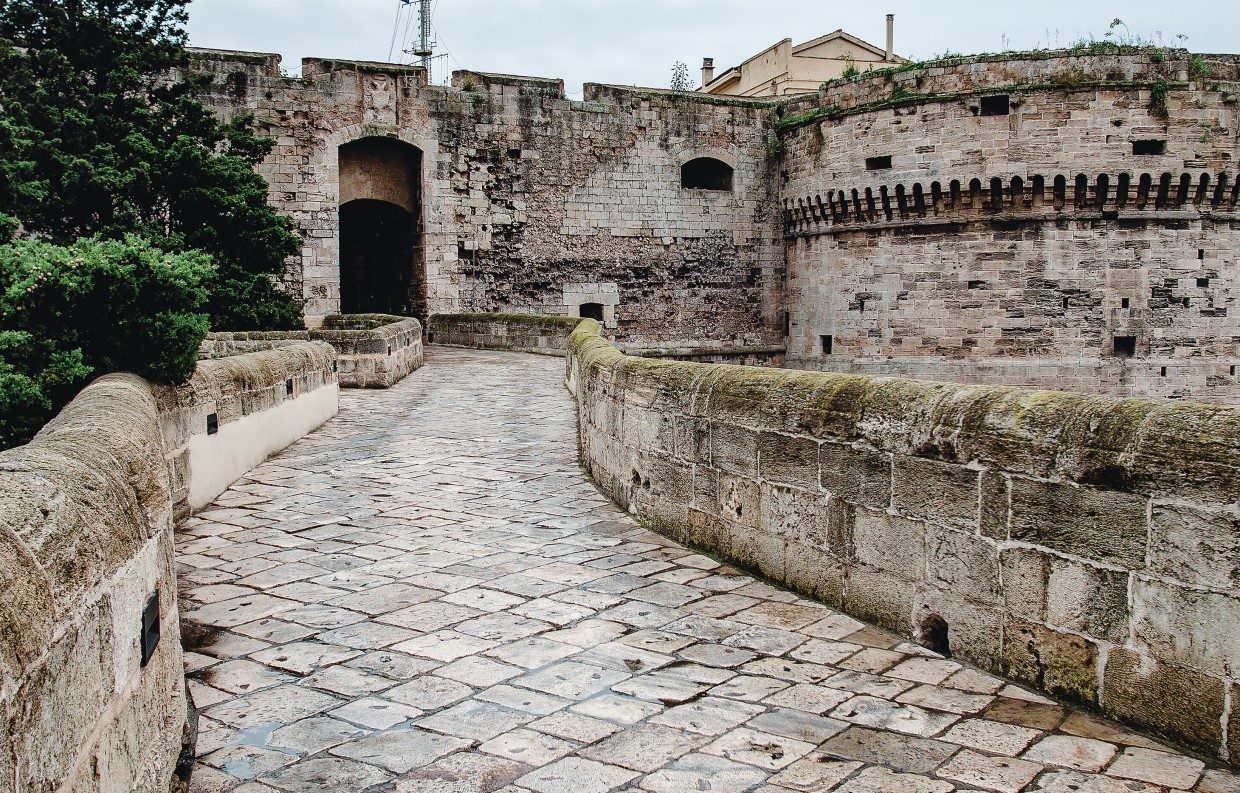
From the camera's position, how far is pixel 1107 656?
3.13 meters

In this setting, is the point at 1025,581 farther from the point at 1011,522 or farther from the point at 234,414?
the point at 234,414

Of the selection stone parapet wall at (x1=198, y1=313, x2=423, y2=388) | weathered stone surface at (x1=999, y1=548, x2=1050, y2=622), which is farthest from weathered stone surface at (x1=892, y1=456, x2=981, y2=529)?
stone parapet wall at (x1=198, y1=313, x2=423, y2=388)

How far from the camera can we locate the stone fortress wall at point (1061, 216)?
61.5 ft

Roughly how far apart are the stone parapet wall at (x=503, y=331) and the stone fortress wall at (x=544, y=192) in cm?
67

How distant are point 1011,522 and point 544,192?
18.4 m

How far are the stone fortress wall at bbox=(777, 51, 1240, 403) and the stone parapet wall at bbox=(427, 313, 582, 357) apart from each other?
7.14m

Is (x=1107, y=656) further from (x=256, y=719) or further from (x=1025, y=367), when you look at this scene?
(x=1025, y=367)

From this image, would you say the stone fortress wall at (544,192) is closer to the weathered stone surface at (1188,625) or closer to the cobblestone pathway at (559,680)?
the cobblestone pathway at (559,680)

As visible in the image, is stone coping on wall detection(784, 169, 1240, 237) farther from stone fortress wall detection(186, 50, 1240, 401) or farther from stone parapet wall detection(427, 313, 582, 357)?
stone parapet wall detection(427, 313, 582, 357)

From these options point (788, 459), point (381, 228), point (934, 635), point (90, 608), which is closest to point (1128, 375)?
point (381, 228)

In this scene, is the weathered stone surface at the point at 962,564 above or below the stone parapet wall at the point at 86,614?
below

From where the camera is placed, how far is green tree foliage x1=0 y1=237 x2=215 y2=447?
4.66 m

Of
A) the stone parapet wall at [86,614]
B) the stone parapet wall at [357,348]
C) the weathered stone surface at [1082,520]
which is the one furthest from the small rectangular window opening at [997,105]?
the stone parapet wall at [86,614]

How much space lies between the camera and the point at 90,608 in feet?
6.79
